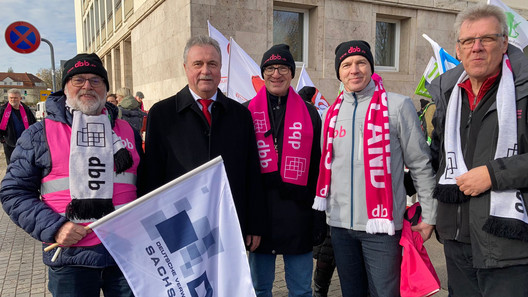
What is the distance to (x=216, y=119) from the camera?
2273mm

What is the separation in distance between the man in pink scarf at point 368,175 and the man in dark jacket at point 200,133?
0.51 m

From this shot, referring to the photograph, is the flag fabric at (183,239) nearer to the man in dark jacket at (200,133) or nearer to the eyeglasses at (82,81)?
the man in dark jacket at (200,133)

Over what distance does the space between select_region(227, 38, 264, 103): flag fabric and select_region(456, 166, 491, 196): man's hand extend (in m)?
3.83

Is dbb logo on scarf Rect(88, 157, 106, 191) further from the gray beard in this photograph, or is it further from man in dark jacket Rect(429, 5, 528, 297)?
man in dark jacket Rect(429, 5, 528, 297)

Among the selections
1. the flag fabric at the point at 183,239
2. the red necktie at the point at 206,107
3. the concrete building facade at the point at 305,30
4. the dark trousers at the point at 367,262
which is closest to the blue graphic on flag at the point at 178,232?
the flag fabric at the point at 183,239

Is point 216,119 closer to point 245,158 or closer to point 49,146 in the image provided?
point 245,158

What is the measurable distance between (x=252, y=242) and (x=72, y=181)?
3.74 feet

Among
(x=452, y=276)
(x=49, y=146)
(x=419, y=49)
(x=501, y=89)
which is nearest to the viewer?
(x=501, y=89)

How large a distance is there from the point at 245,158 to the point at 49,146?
111 centimetres

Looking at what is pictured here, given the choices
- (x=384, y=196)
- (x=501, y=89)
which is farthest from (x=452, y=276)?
(x=501, y=89)

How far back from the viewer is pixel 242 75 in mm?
5500

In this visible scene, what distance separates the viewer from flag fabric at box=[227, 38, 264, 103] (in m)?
5.38

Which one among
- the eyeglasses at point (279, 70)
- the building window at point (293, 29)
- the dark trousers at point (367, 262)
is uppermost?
the building window at point (293, 29)

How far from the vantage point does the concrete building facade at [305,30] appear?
8.27 m
